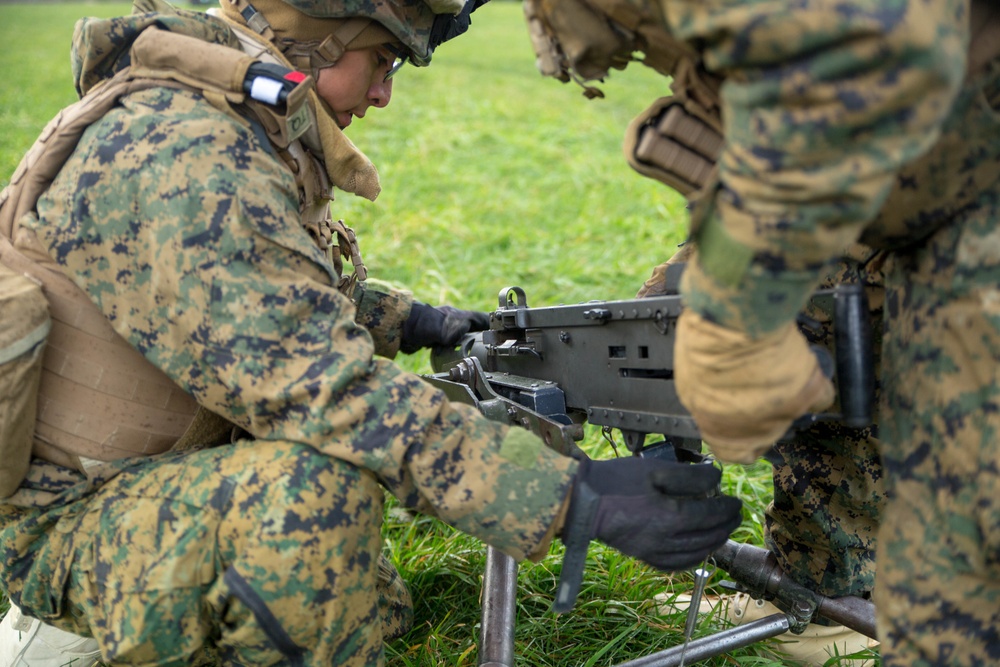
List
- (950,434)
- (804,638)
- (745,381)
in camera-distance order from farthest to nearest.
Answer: (804,638)
(950,434)
(745,381)

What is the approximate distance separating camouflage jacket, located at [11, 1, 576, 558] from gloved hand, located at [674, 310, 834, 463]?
21.9 inches

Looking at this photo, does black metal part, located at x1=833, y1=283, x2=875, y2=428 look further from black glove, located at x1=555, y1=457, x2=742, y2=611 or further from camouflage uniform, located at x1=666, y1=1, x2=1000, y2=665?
black glove, located at x1=555, y1=457, x2=742, y2=611

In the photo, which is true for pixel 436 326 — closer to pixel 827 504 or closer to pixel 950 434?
pixel 827 504

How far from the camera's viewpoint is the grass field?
133 inches

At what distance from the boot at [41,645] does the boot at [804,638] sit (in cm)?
206

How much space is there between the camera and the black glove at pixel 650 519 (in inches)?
93.4

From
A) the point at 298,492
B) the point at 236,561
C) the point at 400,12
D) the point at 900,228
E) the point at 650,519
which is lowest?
the point at 236,561

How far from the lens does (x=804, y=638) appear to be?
3.40m

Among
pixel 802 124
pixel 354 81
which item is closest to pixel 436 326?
pixel 354 81

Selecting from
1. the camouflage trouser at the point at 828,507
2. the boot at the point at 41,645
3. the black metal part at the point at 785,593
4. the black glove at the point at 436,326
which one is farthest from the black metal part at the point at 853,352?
the boot at the point at 41,645

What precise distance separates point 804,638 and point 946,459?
1.60 metres

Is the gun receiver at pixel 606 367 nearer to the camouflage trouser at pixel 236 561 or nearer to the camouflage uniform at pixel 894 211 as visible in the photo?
the camouflage uniform at pixel 894 211

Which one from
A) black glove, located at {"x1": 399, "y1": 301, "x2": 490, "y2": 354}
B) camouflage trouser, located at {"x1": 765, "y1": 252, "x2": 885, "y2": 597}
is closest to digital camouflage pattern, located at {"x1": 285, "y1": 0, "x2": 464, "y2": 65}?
black glove, located at {"x1": 399, "y1": 301, "x2": 490, "y2": 354}

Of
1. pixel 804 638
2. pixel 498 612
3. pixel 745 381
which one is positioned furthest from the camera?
pixel 804 638
